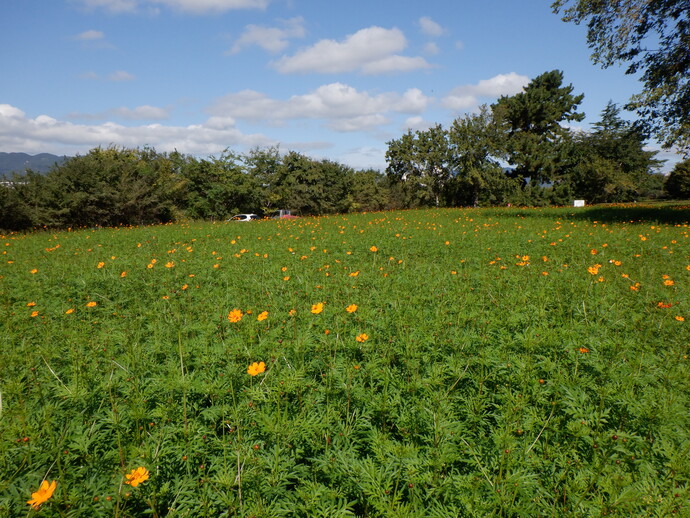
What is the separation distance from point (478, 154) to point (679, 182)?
42.0 m

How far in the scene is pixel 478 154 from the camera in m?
39.3

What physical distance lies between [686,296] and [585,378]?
3461mm

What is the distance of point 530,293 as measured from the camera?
4.55 m

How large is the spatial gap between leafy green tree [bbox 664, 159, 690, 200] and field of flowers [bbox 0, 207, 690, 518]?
68944mm

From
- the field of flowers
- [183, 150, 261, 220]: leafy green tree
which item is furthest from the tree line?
the field of flowers

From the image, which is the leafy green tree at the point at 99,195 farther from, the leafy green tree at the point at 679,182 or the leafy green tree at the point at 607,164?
the leafy green tree at the point at 679,182

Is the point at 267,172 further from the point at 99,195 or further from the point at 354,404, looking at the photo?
the point at 354,404

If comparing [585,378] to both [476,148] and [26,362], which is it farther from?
[476,148]

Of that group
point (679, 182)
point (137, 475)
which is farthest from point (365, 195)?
point (137, 475)

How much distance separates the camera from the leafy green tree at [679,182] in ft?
174

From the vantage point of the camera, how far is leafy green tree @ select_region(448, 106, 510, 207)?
126 ft

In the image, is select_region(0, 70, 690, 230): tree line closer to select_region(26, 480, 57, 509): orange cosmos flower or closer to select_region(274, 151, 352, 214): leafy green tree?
select_region(274, 151, 352, 214): leafy green tree

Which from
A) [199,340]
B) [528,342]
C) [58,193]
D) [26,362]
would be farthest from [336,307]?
[58,193]

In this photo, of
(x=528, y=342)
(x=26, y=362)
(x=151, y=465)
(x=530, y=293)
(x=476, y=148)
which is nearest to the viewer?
(x=151, y=465)
